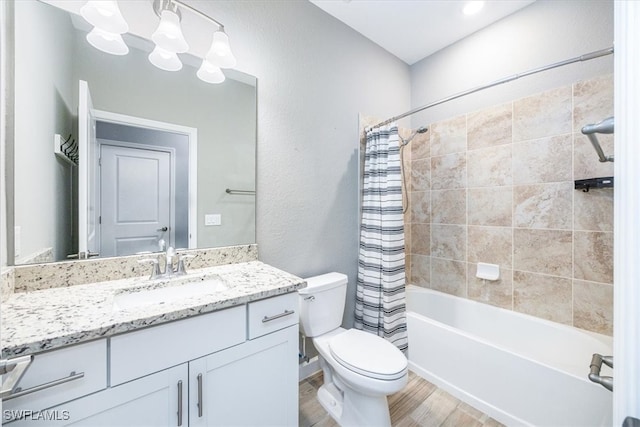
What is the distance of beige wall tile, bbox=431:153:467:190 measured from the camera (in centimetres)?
221

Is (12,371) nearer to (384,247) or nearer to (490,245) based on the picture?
(384,247)

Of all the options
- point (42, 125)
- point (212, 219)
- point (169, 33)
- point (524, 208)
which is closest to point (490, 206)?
point (524, 208)

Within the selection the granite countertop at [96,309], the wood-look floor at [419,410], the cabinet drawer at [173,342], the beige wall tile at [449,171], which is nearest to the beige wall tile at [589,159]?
the beige wall tile at [449,171]

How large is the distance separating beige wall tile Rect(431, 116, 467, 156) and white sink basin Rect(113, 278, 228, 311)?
7.07ft

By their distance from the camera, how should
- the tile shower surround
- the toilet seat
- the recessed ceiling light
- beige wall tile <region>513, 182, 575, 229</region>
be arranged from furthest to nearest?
the recessed ceiling light → beige wall tile <region>513, 182, 575, 229</region> → the tile shower surround → the toilet seat

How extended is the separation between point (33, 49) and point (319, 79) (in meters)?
1.48

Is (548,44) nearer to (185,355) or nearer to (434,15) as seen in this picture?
(434,15)

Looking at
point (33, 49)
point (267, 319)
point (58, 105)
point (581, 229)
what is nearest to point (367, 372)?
point (267, 319)

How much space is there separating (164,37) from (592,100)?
249 centimetres

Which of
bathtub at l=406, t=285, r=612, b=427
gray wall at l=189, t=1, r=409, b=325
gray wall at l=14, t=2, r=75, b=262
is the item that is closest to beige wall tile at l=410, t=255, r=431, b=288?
bathtub at l=406, t=285, r=612, b=427

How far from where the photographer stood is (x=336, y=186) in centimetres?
201

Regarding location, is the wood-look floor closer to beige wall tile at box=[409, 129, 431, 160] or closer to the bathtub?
the bathtub

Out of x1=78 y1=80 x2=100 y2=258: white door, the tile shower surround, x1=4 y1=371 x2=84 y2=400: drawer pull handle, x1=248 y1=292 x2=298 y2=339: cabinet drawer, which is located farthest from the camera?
the tile shower surround

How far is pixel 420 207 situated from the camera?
8.23 feet
